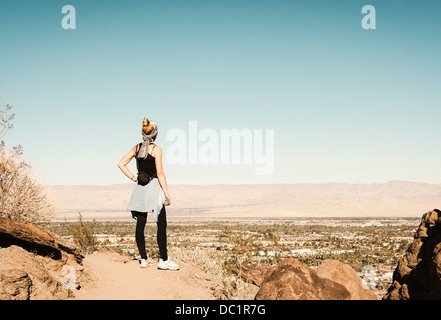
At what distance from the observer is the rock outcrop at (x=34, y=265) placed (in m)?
5.33

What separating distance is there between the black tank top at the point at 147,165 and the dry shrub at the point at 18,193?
23.0ft

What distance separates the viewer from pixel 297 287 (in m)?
6.23

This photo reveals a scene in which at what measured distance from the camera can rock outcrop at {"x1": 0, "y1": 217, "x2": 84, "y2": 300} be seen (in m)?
5.33

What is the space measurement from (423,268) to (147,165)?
476cm

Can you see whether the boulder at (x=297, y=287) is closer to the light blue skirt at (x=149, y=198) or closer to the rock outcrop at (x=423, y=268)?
the rock outcrop at (x=423, y=268)

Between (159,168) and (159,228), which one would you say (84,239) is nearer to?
(159,228)

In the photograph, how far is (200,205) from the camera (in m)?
166

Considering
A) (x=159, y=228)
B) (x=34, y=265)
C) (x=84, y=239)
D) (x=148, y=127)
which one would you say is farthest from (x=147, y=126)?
(x=84, y=239)

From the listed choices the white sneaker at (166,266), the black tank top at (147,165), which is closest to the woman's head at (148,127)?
the black tank top at (147,165)

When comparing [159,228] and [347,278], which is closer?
[159,228]

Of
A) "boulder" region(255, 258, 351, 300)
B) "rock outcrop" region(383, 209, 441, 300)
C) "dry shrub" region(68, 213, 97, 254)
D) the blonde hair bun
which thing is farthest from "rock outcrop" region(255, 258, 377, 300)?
"dry shrub" region(68, 213, 97, 254)

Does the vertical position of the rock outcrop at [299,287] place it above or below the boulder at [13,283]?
below

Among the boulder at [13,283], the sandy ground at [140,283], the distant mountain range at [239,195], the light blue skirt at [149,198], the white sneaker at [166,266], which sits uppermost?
the light blue skirt at [149,198]

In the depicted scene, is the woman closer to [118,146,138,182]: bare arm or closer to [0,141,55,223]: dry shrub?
[118,146,138,182]: bare arm
